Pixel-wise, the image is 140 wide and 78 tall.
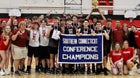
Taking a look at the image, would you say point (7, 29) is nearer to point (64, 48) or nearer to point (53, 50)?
point (53, 50)

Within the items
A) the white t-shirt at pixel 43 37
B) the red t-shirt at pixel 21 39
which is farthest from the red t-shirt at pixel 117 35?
the red t-shirt at pixel 21 39

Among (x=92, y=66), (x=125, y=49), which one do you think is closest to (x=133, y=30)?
(x=125, y=49)

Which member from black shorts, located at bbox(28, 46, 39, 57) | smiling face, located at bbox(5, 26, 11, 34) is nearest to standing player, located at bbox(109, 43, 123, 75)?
black shorts, located at bbox(28, 46, 39, 57)

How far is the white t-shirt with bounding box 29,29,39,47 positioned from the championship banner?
72 cm

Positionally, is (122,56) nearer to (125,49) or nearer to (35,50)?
(125,49)

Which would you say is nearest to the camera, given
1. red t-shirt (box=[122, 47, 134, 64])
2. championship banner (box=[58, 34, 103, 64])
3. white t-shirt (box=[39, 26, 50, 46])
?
white t-shirt (box=[39, 26, 50, 46])

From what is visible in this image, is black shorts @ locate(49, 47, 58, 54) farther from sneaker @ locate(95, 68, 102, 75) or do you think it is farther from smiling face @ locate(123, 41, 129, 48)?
smiling face @ locate(123, 41, 129, 48)

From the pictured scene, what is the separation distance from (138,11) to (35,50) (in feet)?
36.8

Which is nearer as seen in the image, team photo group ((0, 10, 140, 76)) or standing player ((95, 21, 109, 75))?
team photo group ((0, 10, 140, 76))

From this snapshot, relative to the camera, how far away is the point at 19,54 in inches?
407

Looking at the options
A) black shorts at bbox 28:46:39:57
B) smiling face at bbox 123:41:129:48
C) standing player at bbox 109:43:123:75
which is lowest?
standing player at bbox 109:43:123:75

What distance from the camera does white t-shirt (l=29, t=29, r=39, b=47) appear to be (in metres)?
10.4

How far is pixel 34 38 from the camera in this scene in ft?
34.0

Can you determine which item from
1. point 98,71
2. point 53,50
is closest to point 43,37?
point 53,50
